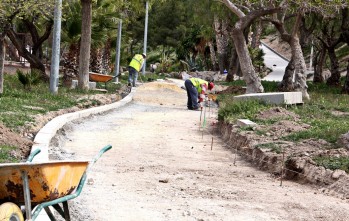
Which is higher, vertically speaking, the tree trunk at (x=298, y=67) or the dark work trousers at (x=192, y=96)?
the tree trunk at (x=298, y=67)

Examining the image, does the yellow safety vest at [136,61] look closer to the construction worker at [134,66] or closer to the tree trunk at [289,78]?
the construction worker at [134,66]

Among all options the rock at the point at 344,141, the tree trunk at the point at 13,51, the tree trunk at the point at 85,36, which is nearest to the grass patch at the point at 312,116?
the rock at the point at 344,141

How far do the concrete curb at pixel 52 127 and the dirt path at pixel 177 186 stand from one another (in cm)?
34

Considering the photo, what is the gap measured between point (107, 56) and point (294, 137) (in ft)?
83.1

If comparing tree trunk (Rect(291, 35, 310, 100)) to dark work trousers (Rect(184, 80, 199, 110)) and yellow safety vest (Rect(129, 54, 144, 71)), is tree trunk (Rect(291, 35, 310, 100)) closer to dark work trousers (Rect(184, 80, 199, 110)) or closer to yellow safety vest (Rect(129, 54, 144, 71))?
dark work trousers (Rect(184, 80, 199, 110))

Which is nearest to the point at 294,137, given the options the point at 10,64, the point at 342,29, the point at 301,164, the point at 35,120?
the point at 301,164

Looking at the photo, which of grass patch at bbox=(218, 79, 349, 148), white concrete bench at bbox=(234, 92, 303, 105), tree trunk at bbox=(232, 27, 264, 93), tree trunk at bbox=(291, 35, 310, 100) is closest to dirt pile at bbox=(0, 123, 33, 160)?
grass patch at bbox=(218, 79, 349, 148)

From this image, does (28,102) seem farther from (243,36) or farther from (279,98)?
(243,36)

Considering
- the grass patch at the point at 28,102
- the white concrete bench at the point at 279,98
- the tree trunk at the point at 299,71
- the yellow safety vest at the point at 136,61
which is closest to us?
the grass patch at the point at 28,102

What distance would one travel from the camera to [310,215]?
7.93m

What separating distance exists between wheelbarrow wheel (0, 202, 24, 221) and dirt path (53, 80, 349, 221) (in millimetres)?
1826

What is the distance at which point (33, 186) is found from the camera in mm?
5633

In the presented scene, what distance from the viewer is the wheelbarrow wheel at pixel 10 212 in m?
5.23

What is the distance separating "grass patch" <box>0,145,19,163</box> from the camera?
30.1 feet
